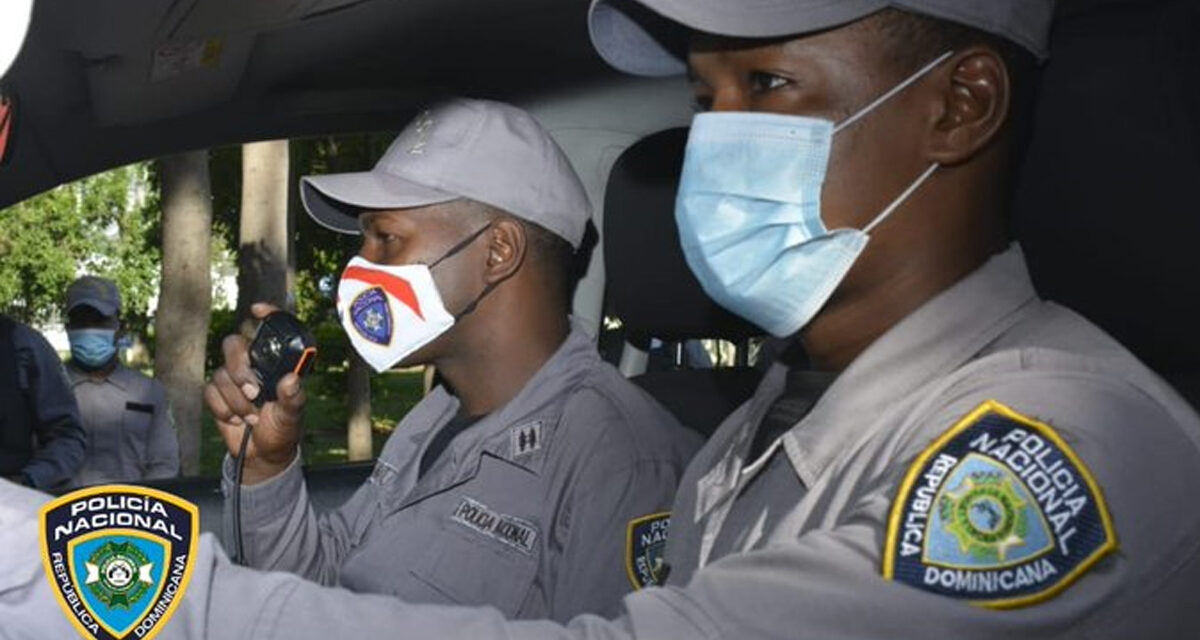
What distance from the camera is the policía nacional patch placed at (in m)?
1.36

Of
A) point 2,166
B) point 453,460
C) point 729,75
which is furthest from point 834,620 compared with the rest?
point 2,166

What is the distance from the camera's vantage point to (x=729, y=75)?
1773 millimetres

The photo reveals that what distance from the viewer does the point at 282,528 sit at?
2904 millimetres

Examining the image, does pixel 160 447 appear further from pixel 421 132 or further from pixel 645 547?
pixel 645 547

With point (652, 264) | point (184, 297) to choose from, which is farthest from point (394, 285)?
point (184, 297)

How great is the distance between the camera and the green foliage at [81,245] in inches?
1134

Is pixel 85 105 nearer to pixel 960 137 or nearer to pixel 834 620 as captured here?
pixel 960 137

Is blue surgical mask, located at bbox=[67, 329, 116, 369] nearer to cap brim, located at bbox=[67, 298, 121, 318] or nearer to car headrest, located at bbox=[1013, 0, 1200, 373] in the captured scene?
cap brim, located at bbox=[67, 298, 121, 318]

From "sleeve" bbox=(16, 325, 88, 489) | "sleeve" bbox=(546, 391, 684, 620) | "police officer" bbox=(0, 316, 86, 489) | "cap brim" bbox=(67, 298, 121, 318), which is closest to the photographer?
"sleeve" bbox=(546, 391, 684, 620)

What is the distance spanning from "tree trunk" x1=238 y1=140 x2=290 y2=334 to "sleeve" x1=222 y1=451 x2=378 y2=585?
6.71 meters

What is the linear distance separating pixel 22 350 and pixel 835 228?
13.7 ft

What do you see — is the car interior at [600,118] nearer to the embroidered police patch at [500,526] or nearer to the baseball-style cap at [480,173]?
the baseball-style cap at [480,173]

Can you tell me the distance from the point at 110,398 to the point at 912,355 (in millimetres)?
5481

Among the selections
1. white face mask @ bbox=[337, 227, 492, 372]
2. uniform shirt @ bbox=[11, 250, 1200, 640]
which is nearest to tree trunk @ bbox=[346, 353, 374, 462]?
white face mask @ bbox=[337, 227, 492, 372]
